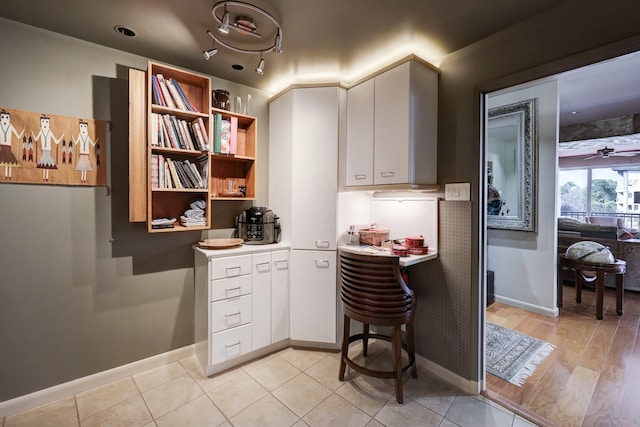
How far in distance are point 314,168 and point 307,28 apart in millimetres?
1050

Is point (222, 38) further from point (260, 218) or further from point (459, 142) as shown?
point (459, 142)

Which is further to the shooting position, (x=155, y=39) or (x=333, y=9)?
(x=155, y=39)

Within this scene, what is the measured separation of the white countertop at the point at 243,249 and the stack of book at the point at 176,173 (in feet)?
1.72

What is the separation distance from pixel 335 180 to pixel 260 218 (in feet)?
2.51

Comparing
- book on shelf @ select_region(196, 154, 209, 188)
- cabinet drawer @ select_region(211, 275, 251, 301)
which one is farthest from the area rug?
book on shelf @ select_region(196, 154, 209, 188)

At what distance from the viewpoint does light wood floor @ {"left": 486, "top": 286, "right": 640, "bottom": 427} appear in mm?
1769

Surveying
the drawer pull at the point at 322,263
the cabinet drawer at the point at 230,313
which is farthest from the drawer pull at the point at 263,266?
the drawer pull at the point at 322,263

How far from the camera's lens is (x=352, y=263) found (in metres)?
1.96

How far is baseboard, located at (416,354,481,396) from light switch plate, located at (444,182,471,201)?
1.31 m

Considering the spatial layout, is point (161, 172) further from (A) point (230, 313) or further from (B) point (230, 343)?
(B) point (230, 343)

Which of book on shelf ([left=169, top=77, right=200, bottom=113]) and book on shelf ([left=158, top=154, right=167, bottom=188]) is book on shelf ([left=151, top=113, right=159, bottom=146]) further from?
book on shelf ([left=169, top=77, right=200, bottom=113])

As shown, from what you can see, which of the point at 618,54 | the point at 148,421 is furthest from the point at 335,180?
the point at 148,421

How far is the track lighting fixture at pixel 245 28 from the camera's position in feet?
5.10

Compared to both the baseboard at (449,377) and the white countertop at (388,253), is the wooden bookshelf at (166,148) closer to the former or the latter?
the white countertop at (388,253)
